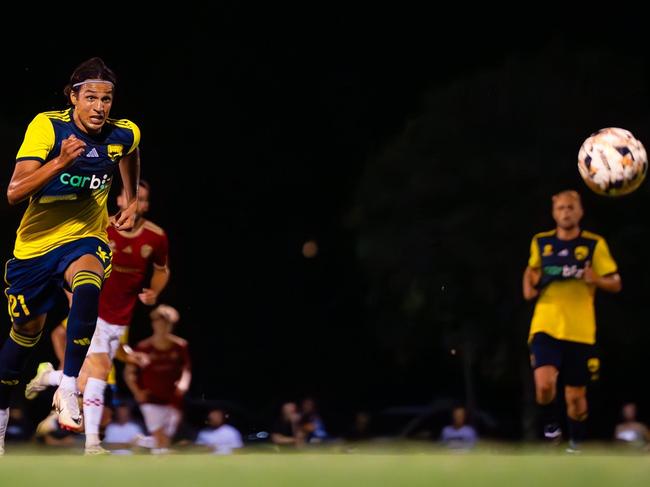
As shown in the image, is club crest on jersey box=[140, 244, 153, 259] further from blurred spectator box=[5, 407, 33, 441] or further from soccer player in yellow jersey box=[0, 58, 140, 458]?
blurred spectator box=[5, 407, 33, 441]

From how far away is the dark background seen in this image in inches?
1064

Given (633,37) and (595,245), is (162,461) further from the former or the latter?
(633,37)

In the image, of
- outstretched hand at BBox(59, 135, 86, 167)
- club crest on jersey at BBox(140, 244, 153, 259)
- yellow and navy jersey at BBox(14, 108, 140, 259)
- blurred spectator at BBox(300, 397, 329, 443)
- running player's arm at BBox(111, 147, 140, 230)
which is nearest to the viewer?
outstretched hand at BBox(59, 135, 86, 167)

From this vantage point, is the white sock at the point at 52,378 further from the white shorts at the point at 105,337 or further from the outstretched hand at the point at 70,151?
the outstretched hand at the point at 70,151

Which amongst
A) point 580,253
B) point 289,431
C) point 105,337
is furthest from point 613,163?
point 289,431

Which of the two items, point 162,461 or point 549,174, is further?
point 549,174

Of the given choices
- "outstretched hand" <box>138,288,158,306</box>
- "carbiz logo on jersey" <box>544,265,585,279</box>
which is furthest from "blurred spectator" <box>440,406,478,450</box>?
"outstretched hand" <box>138,288,158,306</box>

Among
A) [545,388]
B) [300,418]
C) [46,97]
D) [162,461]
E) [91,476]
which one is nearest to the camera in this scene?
[91,476]

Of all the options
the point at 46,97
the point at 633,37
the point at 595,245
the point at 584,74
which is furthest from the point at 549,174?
the point at 595,245

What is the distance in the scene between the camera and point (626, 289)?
26.8 m

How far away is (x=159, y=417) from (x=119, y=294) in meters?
2.31

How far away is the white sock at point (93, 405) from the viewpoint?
10748mm

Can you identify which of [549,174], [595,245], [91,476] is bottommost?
[91,476]

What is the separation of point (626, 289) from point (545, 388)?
16018 mm
